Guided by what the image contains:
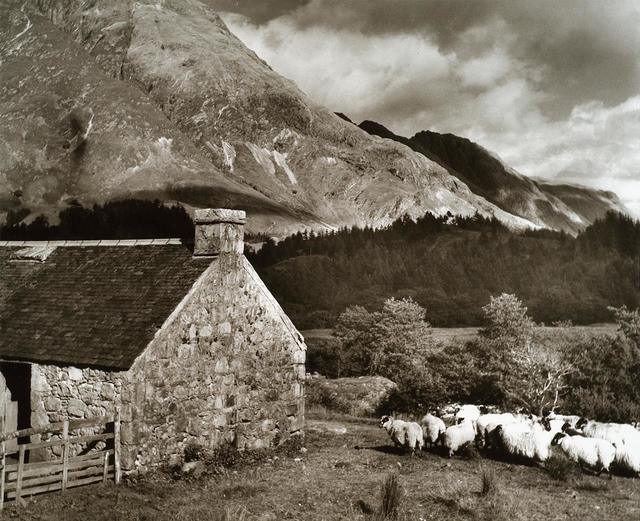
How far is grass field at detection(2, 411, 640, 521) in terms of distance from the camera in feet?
41.6

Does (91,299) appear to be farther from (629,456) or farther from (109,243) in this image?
(629,456)

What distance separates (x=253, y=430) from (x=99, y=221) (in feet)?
303

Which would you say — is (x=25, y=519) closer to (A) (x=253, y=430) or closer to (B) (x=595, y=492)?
(A) (x=253, y=430)

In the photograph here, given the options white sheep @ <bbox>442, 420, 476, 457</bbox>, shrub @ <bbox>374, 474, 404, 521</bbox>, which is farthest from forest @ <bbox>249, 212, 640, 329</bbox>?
shrub @ <bbox>374, 474, 404, 521</bbox>

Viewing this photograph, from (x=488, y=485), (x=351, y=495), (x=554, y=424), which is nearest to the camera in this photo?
(x=488, y=485)

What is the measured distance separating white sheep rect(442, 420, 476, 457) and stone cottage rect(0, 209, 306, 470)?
17.1 ft

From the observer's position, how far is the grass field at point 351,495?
1268 centimetres

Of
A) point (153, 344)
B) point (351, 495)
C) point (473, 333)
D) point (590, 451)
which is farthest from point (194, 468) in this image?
point (473, 333)

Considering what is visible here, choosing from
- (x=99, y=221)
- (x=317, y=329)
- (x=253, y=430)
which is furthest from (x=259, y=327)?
(x=99, y=221)

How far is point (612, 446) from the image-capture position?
16219 millimetres

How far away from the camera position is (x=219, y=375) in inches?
694

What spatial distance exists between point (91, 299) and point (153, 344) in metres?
3.83

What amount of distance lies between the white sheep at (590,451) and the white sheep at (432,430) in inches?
157

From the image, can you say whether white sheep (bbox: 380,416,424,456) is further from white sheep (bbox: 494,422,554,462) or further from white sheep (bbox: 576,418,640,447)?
white sheep (bbox: 576,418,640,447)
